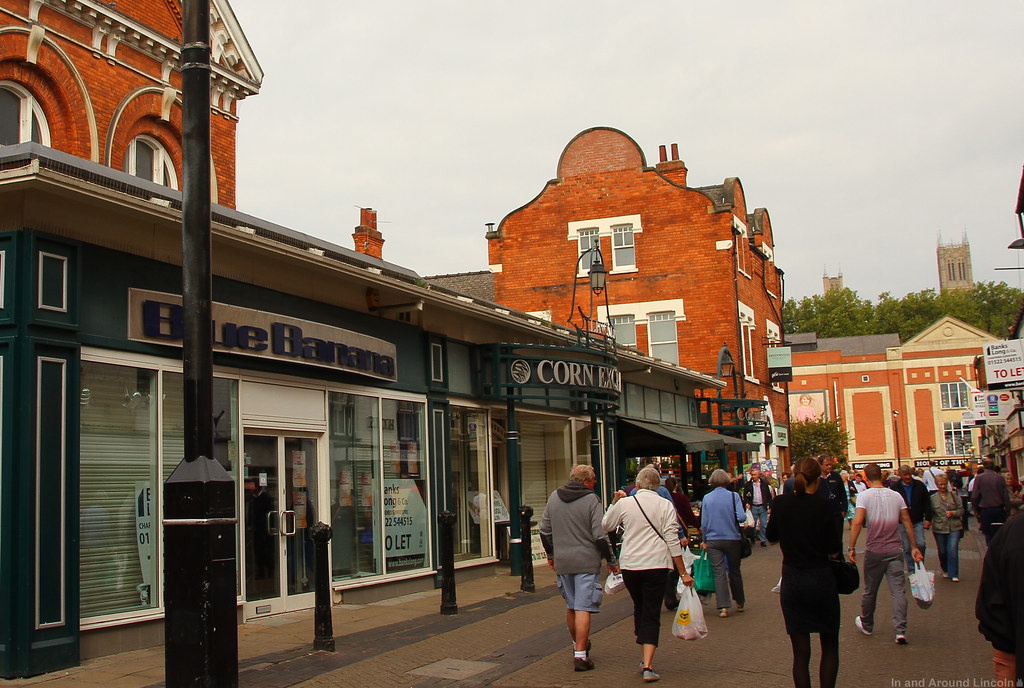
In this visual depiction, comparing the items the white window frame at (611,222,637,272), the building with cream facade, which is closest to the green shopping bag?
the white window frame at (611,222,637,272)

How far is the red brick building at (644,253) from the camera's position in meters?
33.8

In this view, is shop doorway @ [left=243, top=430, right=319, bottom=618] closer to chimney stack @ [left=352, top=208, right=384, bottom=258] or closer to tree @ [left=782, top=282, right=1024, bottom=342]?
chimney stack @ [left=352, top=208, right=384, bottom=258]

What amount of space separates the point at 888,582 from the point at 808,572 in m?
3.25

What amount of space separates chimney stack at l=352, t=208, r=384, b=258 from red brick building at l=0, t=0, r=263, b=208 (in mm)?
9023

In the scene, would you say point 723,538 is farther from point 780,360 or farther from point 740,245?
point 780,360

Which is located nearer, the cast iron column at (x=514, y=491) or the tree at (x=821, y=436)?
the cast iron column at (x=514, y=491)

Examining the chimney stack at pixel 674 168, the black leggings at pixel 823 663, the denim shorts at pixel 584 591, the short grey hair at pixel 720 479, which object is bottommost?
the black leggings at pixel 823 663

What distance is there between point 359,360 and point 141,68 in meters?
7.28

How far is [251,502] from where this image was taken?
11492mm

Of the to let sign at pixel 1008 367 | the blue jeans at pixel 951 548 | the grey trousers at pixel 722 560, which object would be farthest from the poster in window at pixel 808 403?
the grey trousers at pixel 722 560

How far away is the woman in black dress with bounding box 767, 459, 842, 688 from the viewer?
6.85 m

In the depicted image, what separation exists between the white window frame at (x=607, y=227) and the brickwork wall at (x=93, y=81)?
19.4 m

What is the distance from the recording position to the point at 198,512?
21.1ft

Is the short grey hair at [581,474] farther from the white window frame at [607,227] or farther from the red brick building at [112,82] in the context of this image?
the white window frame at [607,227]
